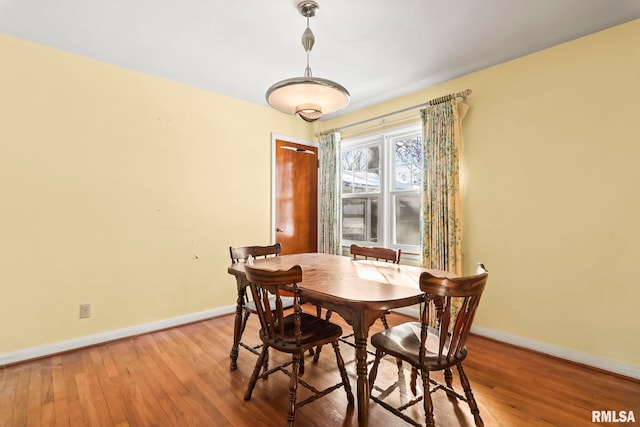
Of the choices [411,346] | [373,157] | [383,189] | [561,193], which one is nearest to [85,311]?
[411,346]

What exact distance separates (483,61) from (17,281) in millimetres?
4436

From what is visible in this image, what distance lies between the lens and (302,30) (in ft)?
7.84

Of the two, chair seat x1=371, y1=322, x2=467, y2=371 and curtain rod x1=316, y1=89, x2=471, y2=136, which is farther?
curtain rod x1=316, y1=89, x2=471, y2=136

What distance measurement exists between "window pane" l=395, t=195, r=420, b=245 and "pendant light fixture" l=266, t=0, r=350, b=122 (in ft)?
6.28

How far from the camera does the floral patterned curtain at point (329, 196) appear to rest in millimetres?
4336

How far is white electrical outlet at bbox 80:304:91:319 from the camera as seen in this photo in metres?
2.77

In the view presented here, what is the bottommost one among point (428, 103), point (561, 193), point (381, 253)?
point (381, 253)

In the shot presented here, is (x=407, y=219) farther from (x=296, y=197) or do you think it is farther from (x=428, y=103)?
(x=296, y=197)

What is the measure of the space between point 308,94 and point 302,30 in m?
0.79

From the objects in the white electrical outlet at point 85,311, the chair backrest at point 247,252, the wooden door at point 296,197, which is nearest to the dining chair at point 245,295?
the chair backrest at point 247,252

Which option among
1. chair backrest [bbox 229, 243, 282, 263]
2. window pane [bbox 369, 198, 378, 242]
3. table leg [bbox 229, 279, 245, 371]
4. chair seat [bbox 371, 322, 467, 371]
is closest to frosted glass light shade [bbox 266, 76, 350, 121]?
chair backrest [bbox 229, 243, 282, 263]

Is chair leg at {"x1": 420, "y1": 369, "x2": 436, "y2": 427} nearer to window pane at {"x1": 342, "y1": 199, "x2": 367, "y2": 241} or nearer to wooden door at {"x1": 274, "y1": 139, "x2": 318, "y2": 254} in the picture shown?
window pane at {"x1": 342, "y1": 199, "x2": 367, "y2": 241}

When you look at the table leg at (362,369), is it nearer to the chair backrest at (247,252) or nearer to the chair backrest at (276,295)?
the chair backrest at (276,295)

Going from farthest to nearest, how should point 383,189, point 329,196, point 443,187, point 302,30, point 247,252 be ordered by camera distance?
point 329,196, point 383,189, point 443,187, point 247,252, point 302,30
